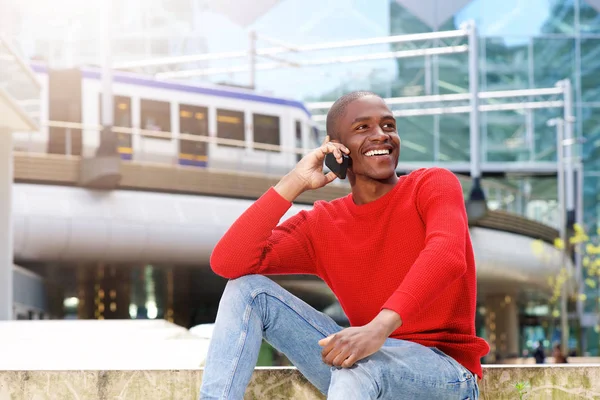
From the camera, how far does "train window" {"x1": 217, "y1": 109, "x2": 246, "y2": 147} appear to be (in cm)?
2177

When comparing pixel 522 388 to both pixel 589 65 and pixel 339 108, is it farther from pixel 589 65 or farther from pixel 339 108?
pixel 589 65

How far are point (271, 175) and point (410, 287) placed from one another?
1771cm

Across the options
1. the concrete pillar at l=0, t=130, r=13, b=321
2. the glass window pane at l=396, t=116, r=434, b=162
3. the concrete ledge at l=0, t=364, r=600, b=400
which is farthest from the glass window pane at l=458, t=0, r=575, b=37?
the concrete ledge at l=0, t=364, r=600, b=400

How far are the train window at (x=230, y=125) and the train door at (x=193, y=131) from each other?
33 cm

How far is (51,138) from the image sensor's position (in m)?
18.1

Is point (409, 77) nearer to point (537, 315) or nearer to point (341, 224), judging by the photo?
point (537, 315)

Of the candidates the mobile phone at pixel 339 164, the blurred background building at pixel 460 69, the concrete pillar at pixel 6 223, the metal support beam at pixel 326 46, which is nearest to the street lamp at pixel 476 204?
the metal support beam at pixel 326 46

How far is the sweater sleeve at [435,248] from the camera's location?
9.50 feet

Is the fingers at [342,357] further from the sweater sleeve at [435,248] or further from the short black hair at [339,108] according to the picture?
the short black hair at [339,108]

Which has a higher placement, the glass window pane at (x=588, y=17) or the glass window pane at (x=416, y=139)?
the glass window pane at (x=588, y=17)

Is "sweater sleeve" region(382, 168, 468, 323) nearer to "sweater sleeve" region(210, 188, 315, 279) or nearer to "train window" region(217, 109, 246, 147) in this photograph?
"sweater sleeve" region(210, 188, 315, 279)

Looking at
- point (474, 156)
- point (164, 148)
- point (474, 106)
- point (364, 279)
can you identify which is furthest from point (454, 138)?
point (364, 279)

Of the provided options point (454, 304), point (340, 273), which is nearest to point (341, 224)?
point (340, 273)

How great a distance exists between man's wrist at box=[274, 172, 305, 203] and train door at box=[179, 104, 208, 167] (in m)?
16.7
